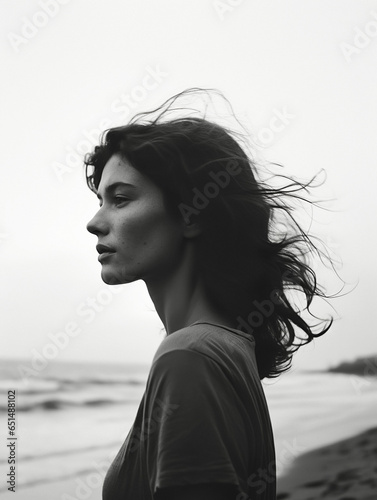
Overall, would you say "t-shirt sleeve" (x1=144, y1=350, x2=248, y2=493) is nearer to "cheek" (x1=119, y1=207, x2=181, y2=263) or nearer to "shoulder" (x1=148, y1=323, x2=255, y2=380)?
"shoulder" (x1=148, y1=323, x2=255, y2=380)

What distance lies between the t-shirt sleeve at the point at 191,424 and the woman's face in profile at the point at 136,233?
266 millimetres

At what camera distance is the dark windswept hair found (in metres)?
1.35

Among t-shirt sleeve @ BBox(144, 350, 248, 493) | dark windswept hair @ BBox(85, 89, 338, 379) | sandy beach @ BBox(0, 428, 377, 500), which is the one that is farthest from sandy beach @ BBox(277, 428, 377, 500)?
t-shirt sleeve @ BBox(144, 350, 248, 493)

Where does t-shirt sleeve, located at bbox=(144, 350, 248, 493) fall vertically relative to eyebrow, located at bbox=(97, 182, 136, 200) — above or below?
below

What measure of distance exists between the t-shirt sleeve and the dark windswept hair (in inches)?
10.0

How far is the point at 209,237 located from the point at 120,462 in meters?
0.46

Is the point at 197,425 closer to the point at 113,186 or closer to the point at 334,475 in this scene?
the point at 113,186

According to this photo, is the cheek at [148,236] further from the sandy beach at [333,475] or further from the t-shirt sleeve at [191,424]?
the sandy beach at [333,475]

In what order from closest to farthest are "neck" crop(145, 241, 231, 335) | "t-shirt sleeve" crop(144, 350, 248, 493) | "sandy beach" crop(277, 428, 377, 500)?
"t-shirt sleeve" crop(144, 350, 248, 493), "neck" crop(145, 241, 231, 335), "sandy beach" crop(277, 428, 377, 500)

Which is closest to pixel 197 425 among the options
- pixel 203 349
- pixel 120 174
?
pixel 203 349

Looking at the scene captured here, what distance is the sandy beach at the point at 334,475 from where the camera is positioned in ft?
14.8

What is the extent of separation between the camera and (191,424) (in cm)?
104

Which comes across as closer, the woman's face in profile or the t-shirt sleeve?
the t-shirt sleeve

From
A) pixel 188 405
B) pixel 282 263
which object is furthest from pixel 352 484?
pixel 188 405
